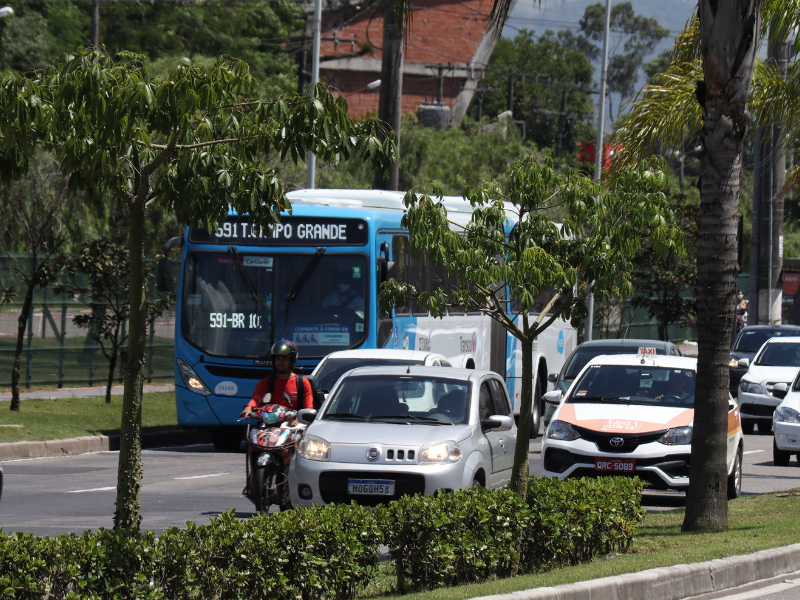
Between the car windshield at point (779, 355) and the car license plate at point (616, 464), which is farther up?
the car windshield at point (779, 355)

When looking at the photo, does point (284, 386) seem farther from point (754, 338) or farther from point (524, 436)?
point (754, 338)

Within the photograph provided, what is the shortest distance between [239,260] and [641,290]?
2122cm

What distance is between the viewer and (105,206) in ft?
97.7

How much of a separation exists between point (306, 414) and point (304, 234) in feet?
24.3

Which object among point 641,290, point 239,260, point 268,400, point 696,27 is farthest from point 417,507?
A: point 641,290

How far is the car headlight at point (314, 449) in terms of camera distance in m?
10.1

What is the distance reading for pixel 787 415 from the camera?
1666 centimetres

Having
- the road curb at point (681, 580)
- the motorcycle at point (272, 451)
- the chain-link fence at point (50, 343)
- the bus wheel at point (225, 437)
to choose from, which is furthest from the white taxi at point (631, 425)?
the chain-link fence at point (50, 343)

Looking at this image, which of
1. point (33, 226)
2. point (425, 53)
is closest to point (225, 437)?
point (33, 226)

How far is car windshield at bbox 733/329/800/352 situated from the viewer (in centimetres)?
2602

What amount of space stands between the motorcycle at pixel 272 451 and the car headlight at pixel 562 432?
11.0 feet

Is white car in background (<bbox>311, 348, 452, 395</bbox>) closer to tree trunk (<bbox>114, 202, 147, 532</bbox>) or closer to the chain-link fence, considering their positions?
tree trunk (<bbox>114, 202, 147, 532</bbox>)

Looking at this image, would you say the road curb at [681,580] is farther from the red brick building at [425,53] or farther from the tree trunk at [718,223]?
the red brick building at [425,53]

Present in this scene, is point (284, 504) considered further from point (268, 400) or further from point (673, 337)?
point (673, 337)
